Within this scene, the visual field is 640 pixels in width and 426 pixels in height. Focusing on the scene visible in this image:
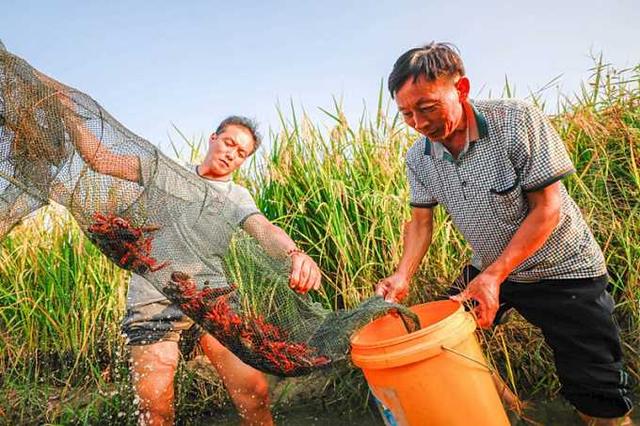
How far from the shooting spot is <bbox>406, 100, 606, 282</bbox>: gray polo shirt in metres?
1.92

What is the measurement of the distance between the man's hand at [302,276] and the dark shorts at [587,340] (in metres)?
0.88

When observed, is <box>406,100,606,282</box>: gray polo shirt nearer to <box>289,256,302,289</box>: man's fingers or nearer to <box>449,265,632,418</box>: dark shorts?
<box>449,265,632,418</box>: dark shorts

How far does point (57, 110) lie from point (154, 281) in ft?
2.24

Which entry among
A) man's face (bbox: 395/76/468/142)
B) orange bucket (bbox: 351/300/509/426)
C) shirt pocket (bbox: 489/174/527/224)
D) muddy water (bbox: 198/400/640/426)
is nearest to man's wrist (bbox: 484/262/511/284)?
orange bucket (bbox: 351/300/509/426)

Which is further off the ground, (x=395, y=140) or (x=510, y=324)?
(x=395, y=140)

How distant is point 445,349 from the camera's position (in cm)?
161

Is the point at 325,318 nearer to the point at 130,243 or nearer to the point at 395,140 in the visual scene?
the point at 130,243

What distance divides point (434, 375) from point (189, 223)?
102 cm

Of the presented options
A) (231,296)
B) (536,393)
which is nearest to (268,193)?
(231,296)

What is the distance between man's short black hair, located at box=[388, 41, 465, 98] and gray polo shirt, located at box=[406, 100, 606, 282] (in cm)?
19

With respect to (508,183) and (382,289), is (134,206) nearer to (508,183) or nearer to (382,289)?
(382,289)

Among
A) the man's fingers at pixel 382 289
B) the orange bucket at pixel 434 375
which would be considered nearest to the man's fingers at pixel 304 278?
the man's fingers at pixel 382 289

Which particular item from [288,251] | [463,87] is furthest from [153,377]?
[463,87]

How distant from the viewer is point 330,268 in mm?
3131
